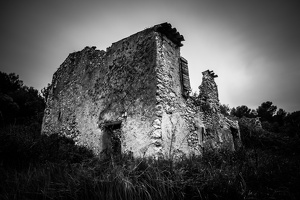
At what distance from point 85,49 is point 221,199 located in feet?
26.6

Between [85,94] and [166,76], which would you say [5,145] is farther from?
[166,76]

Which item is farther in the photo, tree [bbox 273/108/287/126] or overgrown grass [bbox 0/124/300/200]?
tree [bbox 273/108/287/126]

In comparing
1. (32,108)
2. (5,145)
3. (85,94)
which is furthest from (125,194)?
(32,108)

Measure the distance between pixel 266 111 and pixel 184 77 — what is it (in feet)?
85.1

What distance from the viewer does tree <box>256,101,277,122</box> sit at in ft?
86.4

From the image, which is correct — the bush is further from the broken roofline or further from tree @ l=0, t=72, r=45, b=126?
tree @ l=0, t=72, r=45, b=126

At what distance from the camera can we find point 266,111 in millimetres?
26891

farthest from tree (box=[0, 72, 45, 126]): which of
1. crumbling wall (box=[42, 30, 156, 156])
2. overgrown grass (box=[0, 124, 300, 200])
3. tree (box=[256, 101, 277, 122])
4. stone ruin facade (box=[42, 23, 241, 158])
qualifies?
tree (box=[256, 101, 277, 122])

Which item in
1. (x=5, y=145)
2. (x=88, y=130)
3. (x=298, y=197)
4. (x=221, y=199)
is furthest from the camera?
(x=88, y=130)

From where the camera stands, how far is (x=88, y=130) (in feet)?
22.4

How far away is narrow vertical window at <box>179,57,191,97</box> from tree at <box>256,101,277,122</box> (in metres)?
24.5

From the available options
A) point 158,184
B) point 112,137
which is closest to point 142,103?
point 112,137

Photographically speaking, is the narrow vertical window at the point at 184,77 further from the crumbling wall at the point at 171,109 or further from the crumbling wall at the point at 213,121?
the crumbling wall at the point at 213,121

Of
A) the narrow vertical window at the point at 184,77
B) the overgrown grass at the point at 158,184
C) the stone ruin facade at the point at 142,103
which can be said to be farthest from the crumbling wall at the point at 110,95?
the overgrown grass at the point at 158,184
